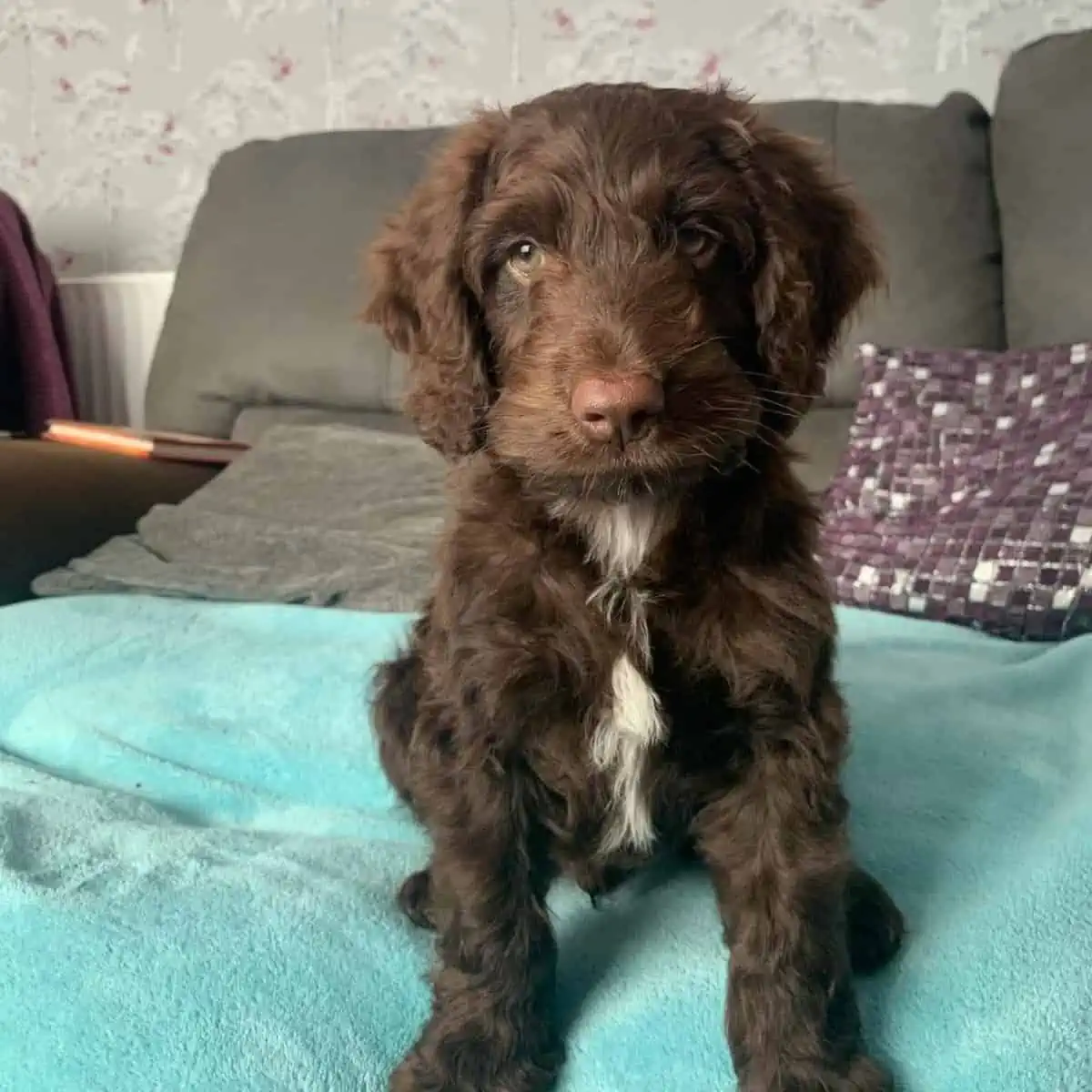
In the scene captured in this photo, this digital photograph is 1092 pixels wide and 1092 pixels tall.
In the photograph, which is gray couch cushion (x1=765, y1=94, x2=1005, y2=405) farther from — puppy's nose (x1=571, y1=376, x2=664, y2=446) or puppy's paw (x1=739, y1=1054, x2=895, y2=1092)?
puppy's paw (x1=739, y1=1054, x2=895, y2=1092)

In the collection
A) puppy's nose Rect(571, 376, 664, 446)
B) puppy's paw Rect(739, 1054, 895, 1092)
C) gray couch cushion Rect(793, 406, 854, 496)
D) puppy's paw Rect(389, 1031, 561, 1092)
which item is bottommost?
puppy's paw Rect(389, 1031, 561, 1092)

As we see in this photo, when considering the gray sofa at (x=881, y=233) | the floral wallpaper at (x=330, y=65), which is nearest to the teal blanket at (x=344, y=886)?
the gray sofa at (x=881, y=233)

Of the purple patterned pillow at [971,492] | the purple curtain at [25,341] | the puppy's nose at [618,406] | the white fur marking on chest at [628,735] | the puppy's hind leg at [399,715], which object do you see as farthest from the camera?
the purple curtain at [25,341]

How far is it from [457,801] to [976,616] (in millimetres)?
1314

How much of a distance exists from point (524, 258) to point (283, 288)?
2013mm

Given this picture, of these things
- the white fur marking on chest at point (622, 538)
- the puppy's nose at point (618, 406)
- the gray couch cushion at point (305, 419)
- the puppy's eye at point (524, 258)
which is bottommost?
the gray couch cushion at point (305, 419)

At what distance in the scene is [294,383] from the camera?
3061 mm

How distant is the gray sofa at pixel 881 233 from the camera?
254 centimetres

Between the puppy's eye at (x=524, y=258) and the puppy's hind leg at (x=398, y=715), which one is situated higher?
the puppy's eye at (x=524, y=258)

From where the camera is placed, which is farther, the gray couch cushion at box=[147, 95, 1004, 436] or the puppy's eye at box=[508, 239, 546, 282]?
the gray couch cushion at box=[147, 95, 1004, 436]

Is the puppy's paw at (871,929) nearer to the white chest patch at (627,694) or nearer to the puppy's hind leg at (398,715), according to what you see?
the white chest patch at (627,694)

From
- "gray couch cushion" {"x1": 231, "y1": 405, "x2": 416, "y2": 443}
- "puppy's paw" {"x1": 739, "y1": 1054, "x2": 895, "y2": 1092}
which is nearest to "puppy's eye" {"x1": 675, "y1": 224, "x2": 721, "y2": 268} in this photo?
"puppy's paw" {"x1": 739, "y1": 1054, "x2": 895, "y2": 1092}

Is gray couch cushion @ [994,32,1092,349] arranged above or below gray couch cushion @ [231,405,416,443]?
above

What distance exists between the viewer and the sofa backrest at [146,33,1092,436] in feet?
8.32
